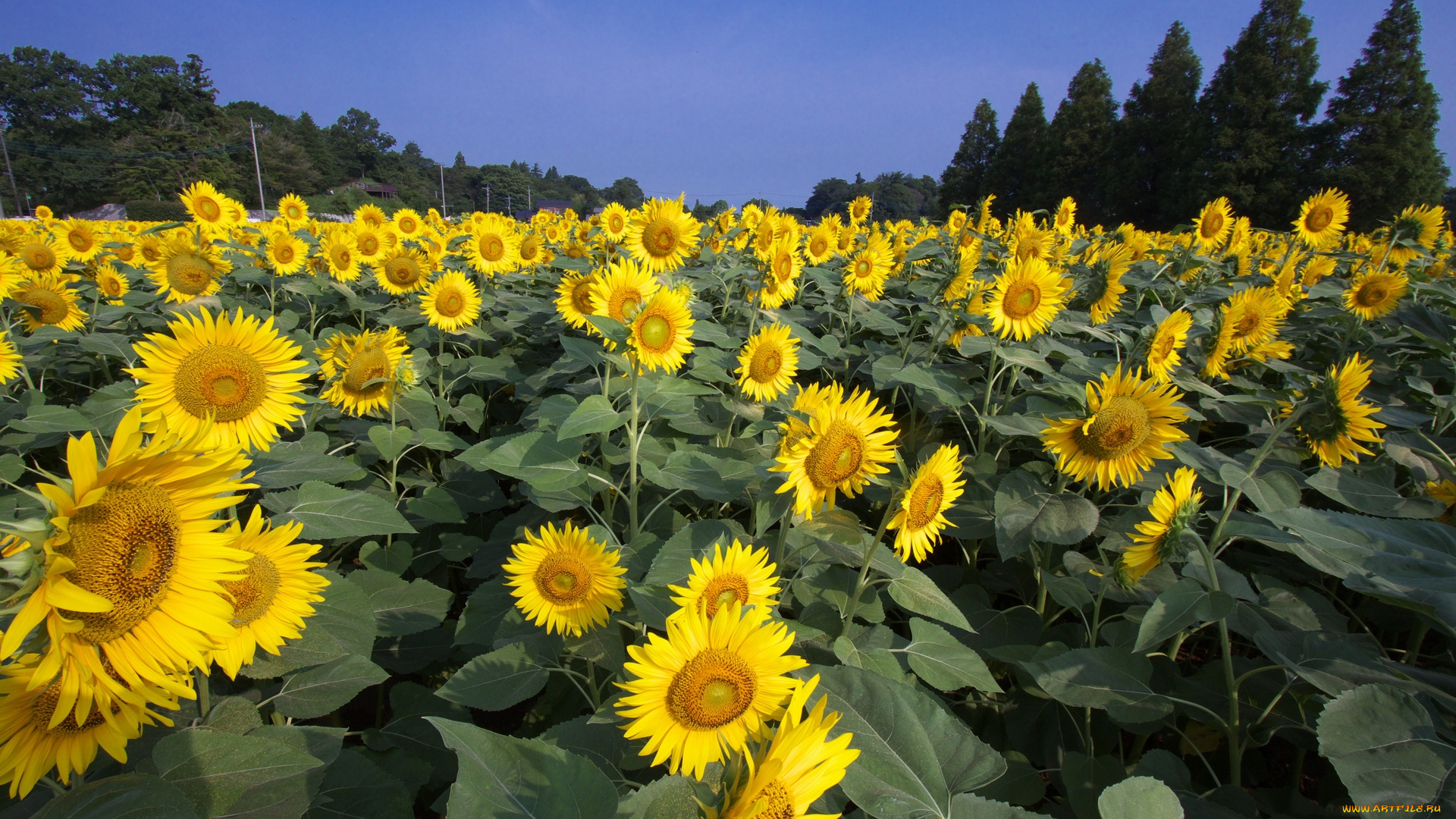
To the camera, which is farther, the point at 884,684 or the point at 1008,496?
the point at 1008,496

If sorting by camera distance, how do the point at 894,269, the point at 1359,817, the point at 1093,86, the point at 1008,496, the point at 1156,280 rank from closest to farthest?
the point at 1359,817 < the point at 1008,496 < the point at 1156,280 < the point at 894,269 < the point at 1093,86

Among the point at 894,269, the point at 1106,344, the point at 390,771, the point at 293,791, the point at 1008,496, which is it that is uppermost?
the point at 894,269

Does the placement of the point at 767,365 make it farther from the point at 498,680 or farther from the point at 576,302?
the point at 498,680

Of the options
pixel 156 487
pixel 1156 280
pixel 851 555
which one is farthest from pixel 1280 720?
pixel 1156 280

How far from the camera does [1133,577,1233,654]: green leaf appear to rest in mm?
1472

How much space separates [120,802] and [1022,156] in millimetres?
41770

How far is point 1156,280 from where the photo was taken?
16.7 ft

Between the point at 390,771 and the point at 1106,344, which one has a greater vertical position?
the point at 1106,344

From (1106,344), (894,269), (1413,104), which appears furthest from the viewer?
(1413,104)

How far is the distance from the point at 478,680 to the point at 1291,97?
38128mm

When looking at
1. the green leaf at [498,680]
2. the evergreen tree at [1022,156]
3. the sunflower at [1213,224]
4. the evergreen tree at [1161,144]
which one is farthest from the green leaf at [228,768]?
the evergreen tree at [1022,156]

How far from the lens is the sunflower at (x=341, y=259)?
542 cm

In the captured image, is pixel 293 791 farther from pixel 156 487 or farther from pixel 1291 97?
pixel 1291 97

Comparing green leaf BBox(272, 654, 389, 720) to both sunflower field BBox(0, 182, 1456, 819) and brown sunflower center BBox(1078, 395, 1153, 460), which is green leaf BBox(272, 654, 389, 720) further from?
brown sunflower center BBox(1078, 395, 1153, 460)
